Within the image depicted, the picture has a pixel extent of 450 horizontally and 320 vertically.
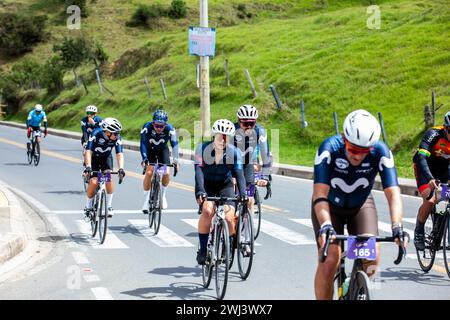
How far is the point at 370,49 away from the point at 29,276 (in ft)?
100.0

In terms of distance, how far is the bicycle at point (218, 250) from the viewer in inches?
323

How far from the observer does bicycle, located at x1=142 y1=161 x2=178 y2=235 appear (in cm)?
1288

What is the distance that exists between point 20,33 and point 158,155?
84215mm

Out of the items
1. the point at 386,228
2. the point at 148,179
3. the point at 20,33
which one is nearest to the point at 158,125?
the point at 148,179

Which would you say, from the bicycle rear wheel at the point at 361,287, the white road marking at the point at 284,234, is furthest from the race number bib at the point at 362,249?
the white road marking at the point at 284,234

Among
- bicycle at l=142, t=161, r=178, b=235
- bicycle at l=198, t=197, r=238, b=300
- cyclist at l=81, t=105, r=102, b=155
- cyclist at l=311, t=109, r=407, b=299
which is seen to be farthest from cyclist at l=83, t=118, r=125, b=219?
cyclist at l=311, t=109, r=407, b=299

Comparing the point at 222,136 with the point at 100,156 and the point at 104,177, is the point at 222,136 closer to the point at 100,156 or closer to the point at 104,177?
the point at 104,177

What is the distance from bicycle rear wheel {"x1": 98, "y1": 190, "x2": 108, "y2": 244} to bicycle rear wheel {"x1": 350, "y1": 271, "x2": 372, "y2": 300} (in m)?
6.49

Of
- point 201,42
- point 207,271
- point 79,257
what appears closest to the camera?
point 207,271

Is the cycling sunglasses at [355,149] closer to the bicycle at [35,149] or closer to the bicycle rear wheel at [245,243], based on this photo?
the bicycle rear wheel at [245,243]

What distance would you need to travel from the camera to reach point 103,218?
11945 mm

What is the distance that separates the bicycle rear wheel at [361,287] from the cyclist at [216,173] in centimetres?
317

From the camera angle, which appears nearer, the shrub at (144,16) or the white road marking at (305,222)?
the white road marking at (305,222)
